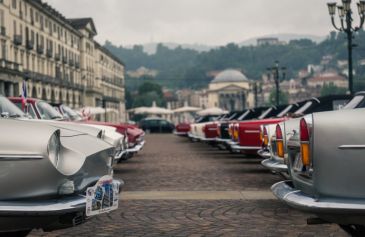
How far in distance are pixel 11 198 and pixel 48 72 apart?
75.8 meters

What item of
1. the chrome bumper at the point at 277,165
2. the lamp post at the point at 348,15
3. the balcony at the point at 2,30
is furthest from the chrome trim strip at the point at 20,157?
the balcony at the point at 2,30

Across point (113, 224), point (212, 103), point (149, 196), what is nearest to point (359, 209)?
point (113, 224)

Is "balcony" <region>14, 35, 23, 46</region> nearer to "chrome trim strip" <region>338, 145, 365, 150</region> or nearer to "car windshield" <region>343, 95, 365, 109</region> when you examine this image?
"car windshield" <region>343, 95, 365, 109</region>

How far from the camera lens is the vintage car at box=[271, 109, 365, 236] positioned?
4355 millimetres

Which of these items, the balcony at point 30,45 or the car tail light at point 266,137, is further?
the balcony at point 30,45

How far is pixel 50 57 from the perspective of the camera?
3044 inches

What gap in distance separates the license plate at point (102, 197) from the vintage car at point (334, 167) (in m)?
1.46

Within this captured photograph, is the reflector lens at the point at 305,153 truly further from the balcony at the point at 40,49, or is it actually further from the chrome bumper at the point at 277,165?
the balcony at the point at 40,49

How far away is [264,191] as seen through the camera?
9.91m

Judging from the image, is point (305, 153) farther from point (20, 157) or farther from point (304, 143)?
point (20, 157)

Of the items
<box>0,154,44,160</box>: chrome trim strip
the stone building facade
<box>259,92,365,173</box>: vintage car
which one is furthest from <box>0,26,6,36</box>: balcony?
<box>0,154,44,160</box>: chrome trim strip

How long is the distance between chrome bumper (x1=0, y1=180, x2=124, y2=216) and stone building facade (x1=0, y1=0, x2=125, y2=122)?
43.0 metres

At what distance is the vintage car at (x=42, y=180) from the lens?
4.28 m

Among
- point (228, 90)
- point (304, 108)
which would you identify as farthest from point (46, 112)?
point (228, 90)
